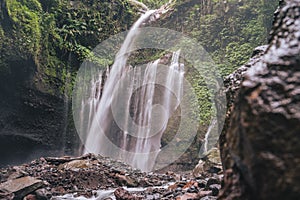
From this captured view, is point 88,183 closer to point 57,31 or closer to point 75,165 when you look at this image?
point 75,165

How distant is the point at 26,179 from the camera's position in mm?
5715

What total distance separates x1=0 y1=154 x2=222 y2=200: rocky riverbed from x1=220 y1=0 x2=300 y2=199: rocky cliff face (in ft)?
8.84

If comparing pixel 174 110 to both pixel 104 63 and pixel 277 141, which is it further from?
pixel 277 141

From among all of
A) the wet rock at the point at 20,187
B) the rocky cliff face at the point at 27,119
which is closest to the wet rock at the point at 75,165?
the wet rock at the point at 20,187

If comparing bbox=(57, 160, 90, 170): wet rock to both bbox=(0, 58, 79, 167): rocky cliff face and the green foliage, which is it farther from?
the green foliage

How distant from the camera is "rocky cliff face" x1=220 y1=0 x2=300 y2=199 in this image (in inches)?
45.3

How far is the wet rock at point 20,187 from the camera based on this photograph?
205 inches

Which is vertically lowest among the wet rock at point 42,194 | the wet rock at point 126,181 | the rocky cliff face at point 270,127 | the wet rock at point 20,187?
the wet rock at point 126,181

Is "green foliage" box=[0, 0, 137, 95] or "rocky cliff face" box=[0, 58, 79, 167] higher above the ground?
"green foliage" box=[0, 0, 137, 95]

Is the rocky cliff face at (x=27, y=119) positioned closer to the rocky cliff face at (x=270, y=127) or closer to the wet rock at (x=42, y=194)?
the wet rock at (x=42, y=194)

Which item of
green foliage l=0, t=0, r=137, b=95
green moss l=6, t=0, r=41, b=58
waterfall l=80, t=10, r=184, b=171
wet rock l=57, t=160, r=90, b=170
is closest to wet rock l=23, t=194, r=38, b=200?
wet rock l=57, t=160, r=90, b=170

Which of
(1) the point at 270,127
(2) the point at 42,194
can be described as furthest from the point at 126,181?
(1) the point at 270,127

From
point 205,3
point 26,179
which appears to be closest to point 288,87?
point 26,179

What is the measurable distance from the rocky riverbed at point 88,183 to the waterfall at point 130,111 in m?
3.30
